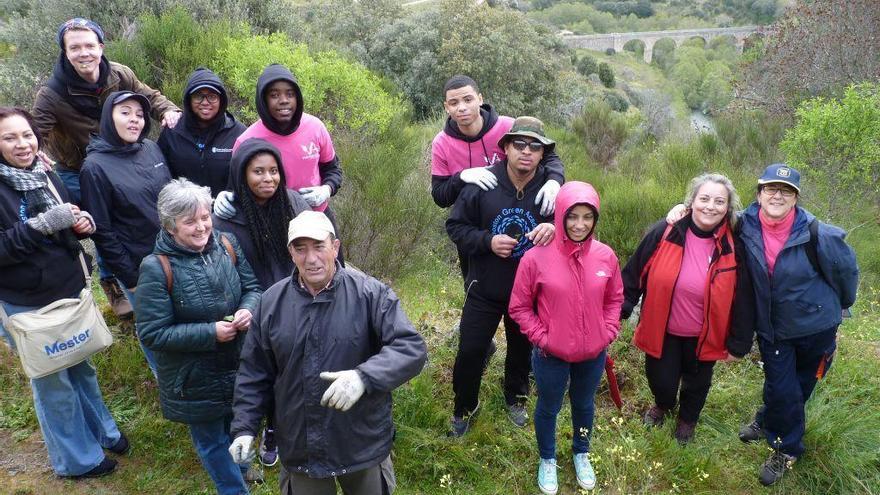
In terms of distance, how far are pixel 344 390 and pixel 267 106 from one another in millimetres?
1922

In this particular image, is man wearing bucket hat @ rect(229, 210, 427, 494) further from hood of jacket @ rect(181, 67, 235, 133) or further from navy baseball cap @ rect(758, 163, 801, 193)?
navy baseball cap @ rect(758, 163, 801, 193)

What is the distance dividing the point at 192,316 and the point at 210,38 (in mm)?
6596

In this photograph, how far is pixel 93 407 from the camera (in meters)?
3.18

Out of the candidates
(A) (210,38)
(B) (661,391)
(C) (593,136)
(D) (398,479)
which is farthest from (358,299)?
(C) (593,136)

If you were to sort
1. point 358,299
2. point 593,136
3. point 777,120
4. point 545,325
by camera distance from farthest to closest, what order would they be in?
point 593,136
point 777,120
point 545,325
point 358,299

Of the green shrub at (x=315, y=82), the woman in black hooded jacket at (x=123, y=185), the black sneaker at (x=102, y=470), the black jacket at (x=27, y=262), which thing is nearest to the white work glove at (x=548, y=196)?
the woman in black hooded jacket at (x=123, y=185)

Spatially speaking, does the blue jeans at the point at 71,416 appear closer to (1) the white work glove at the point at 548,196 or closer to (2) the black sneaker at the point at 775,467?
(1) the white work glove at the point at 548,196

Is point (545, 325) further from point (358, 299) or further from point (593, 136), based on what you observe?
point (593, 136)

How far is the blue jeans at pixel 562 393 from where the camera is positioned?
113 inches

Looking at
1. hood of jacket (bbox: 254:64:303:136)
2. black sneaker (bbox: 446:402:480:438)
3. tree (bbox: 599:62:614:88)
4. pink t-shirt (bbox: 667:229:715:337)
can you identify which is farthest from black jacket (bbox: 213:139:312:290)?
tree (bbox: 599:62:614:88)

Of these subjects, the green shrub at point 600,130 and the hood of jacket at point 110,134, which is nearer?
the hood of jacket at point 110,134

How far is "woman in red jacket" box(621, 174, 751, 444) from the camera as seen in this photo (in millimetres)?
2939

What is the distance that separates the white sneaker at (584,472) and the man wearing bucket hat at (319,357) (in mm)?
1448

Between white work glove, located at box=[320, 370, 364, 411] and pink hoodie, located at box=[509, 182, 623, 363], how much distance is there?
1129 mm
